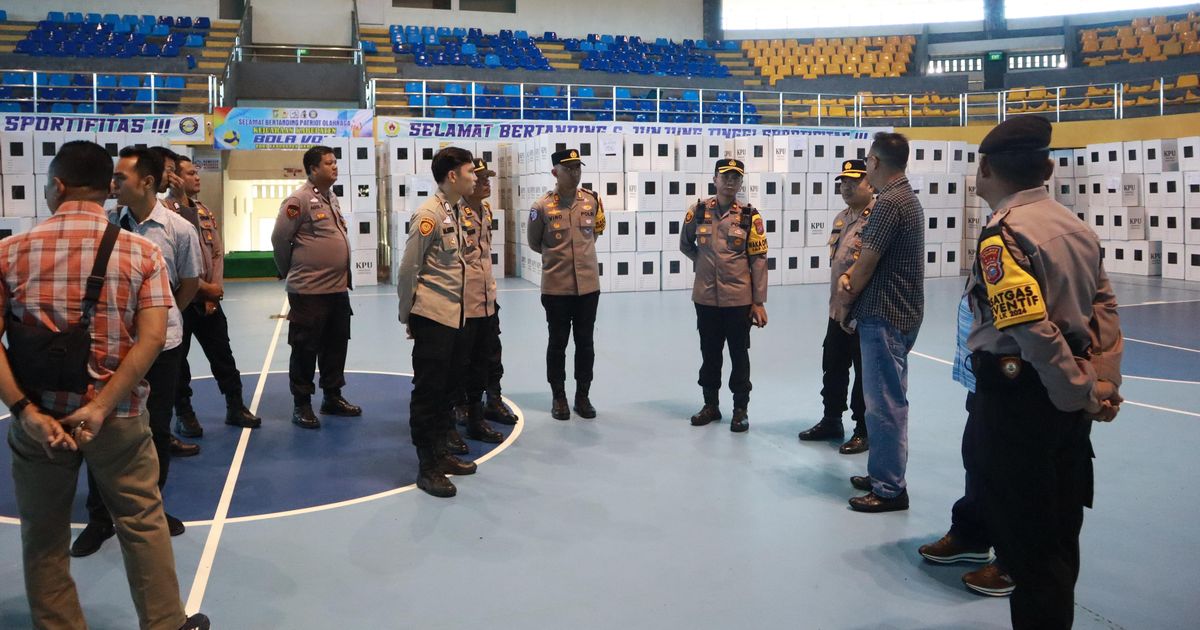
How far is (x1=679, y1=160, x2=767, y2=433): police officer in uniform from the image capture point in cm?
556

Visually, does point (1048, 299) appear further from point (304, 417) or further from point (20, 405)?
point (304, 417)

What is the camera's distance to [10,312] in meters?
2.56

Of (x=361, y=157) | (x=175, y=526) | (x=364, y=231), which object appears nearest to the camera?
(x=175, y=526)

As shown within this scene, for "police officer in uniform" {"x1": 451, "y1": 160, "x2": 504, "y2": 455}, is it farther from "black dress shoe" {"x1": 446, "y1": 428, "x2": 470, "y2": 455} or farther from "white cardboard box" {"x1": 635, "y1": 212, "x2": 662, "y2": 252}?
"white cardboard box" {"x1": 635, "y1": 212, "x2": 662, "y2": 252}

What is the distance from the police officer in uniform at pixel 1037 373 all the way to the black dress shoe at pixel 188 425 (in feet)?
14.9

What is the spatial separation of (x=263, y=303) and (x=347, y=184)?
279 cm

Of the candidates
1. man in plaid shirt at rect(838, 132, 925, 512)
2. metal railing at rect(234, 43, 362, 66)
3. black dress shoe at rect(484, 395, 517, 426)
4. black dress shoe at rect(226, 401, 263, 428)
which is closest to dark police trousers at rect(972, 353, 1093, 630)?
man in plaid shirt at rect(838, 132, 925, 512)

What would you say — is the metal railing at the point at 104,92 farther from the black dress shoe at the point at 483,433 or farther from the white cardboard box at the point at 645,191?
the black dress shoe at the point at 483,433

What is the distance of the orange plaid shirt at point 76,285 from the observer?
8.29 ft

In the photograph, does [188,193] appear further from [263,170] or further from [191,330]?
[263,170]

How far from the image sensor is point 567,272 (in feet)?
19.4

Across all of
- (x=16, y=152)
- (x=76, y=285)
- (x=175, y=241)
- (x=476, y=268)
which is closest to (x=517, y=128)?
(x=16, y=152)

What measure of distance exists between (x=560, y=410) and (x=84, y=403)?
3556 millimetres

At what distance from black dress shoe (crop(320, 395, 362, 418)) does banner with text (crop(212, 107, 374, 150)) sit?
32.1 feet
